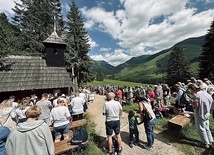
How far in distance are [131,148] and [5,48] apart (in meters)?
11.6

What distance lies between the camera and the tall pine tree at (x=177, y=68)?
34.4 metres

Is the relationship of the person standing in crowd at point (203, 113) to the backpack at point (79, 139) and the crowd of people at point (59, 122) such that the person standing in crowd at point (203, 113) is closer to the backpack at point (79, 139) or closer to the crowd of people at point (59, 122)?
the crowd of people at point (59, 122)

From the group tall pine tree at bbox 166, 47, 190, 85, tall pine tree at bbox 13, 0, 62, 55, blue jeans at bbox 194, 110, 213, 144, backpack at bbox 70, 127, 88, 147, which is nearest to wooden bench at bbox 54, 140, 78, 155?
backpack at bbox 70, 127, 88, 147

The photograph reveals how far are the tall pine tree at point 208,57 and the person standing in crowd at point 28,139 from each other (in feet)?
91.7

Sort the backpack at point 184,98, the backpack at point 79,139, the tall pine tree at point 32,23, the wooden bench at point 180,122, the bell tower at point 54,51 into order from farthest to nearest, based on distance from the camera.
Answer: the tall pine tree at point 32,23
the bell tower at point 54,51
the backpack at point 184,98
the wooden bench at point 180,122
the backpack at point 79,139

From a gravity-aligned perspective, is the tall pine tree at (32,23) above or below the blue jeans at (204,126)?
above

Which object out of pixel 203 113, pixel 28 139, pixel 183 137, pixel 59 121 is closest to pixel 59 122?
pixel 59 121

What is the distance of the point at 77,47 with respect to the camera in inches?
907

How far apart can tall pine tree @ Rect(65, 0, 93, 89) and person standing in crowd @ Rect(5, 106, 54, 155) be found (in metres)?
18.8

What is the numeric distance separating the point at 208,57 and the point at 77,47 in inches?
1004

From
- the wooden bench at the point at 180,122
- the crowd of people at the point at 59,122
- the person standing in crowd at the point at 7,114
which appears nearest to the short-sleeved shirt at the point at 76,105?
the crowd of people at the point at 59,122

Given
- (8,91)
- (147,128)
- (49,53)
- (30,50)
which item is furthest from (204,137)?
(30,50)

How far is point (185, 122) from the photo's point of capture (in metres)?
5.27

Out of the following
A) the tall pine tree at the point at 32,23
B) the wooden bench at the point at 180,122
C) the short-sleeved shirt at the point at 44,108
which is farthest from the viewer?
the tall pine tree at the point at 32,23
